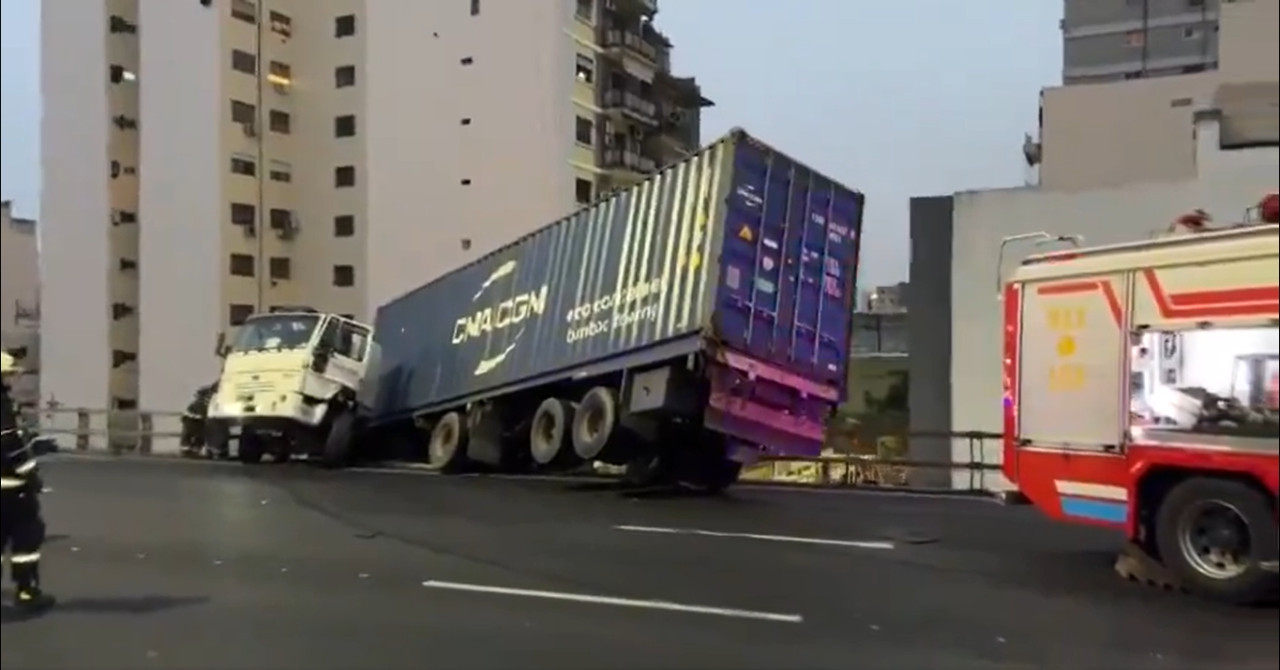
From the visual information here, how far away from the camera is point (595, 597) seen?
5.59m

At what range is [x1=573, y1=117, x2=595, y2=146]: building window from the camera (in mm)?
6121

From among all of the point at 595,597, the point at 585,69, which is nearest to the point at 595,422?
the point at 585,69

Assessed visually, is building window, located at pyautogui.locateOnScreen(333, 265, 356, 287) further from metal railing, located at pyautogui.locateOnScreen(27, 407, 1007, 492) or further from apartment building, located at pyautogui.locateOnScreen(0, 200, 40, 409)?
apartment building, located at pyautogui.locateOnScreen(0, 200, 40, 409)

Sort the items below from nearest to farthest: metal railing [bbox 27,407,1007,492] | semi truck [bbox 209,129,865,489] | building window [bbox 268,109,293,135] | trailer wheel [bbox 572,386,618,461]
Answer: metal railing [bbox 27,407,1007,492] < building window [bbox 268,109,293,135] < semi truck [bbox 209,129,865,489] < trailer wheel [bbox 572,386,618,461]

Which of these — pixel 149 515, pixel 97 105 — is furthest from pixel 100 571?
pixel 149 515

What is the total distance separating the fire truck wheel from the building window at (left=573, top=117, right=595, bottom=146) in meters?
3.56

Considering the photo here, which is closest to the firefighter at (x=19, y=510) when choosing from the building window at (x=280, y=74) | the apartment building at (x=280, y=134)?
the apartment building at (x=280, y=134)

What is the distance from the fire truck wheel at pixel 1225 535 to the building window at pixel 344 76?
4.76 metres

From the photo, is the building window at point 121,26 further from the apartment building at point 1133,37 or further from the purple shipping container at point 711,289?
the purple shipping container at point 711,289

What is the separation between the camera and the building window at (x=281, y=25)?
6.51 m

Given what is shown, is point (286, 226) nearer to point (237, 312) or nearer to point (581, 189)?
point (237, 312)

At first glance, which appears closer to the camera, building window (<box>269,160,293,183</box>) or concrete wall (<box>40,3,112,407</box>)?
concrete wall (<box>40,3,112,407</box>)

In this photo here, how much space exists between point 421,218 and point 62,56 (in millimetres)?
4038

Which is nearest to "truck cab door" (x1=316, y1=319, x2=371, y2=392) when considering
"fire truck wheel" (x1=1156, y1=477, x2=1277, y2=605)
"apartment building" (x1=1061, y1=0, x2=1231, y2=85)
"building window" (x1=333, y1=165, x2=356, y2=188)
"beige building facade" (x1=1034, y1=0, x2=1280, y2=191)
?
"building window" (x1=333, y1=165, x2=356, y2=188)
